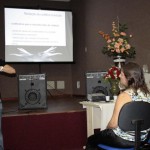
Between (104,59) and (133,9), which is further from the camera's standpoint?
(104,59)

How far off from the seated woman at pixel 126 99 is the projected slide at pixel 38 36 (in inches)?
143

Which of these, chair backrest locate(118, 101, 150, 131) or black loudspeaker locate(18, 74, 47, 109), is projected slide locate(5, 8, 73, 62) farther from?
chair backrest locate(118, 101, 150, 131)

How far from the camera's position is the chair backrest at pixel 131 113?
1.88 metres

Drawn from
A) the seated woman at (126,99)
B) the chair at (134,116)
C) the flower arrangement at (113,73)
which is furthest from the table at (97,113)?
the chair at (134,116)

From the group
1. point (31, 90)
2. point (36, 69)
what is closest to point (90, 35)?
point (36, 69)

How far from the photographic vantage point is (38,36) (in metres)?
5.53

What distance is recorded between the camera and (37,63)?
560 cm

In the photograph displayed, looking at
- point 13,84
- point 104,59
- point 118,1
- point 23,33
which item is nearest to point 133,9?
point 118,1

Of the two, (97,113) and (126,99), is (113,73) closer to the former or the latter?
(97,113)

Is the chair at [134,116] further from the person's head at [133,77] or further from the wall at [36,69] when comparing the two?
the wall at [36,69]

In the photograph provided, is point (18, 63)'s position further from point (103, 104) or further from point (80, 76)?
point (103, 104)

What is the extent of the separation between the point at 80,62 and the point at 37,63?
2.90ft

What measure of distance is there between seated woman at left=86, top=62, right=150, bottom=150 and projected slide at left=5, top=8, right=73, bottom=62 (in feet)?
11.9

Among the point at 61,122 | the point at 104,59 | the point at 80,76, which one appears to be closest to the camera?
the point at 61,122
